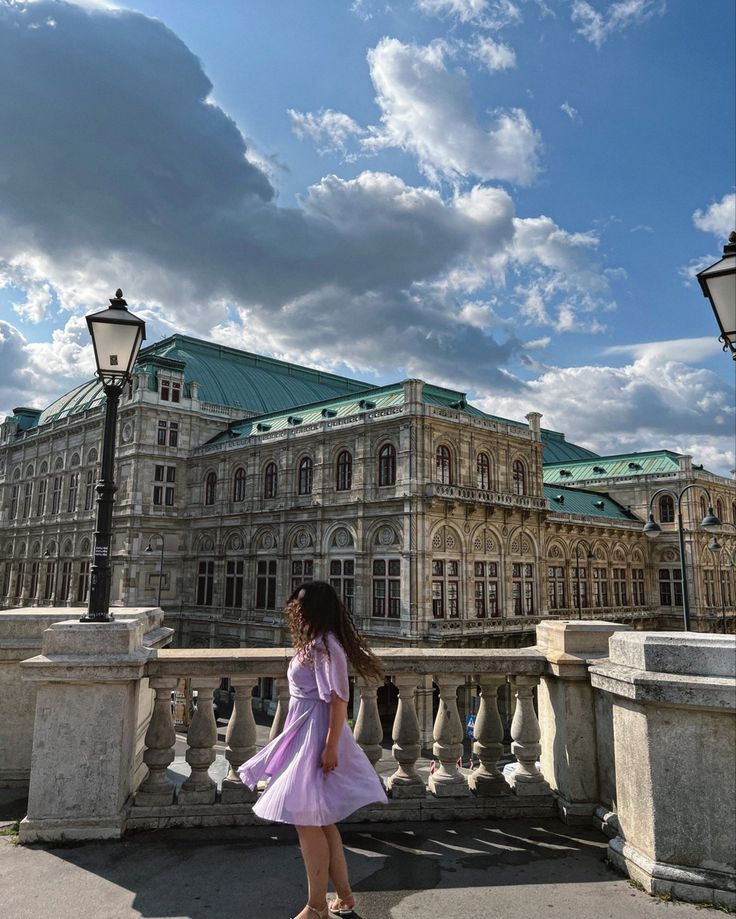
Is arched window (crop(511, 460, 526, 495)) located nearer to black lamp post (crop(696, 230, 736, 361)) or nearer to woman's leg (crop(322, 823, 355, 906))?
black lamp post (crop(696, 230, 736, 361))

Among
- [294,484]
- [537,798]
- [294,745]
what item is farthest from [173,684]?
[294,484]

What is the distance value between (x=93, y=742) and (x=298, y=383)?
2253 inches

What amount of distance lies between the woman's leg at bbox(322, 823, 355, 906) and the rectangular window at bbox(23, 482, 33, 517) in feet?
205

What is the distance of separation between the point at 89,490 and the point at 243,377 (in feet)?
50.9

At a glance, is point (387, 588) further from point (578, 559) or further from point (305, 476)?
point (578, 559)

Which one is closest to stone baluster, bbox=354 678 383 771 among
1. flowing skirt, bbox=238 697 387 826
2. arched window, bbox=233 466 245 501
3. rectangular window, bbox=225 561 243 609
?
flowing skirt, bbox=238 697 387 826

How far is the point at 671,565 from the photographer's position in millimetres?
53375

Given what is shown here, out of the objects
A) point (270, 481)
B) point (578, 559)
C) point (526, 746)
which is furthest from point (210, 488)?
point (526, 746)

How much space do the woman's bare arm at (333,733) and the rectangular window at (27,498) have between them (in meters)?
62.4

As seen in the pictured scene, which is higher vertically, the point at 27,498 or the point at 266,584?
the point at 27,498

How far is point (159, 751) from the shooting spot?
556 cm

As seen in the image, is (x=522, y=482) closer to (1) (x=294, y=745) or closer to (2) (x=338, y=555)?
(2) (x=338, y=555)

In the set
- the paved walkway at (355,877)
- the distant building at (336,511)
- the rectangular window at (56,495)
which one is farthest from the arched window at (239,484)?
the paved walkway at (355,877)

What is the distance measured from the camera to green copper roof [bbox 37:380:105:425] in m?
55.3
